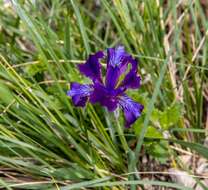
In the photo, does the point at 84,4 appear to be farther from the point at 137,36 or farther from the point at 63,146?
the point at 63,146

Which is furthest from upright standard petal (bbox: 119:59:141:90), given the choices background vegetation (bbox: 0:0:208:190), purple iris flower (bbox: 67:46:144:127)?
background vegetation (bbox: 0:0:208:190)

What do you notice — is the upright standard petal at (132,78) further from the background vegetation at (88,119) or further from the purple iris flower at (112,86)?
the background vegetation at (88,119)

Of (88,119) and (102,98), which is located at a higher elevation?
(102,98)

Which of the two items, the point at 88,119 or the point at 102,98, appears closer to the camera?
the point at 102,98

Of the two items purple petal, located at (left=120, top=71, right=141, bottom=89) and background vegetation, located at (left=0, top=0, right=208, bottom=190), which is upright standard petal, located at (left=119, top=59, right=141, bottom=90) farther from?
background vegetation, located at (left=0, top=0, right=208, bottom=190)

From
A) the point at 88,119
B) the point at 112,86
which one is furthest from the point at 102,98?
the point at 88,119

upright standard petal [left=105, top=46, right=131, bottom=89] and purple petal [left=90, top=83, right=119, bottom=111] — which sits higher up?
upright standard petal [left=105, top=46, right=131, bottom=89]

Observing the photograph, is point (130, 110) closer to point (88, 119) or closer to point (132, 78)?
point (132, 78)

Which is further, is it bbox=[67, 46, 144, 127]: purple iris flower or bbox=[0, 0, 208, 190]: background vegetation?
bbox=[0, 0, 208, 190]: background vegetation
